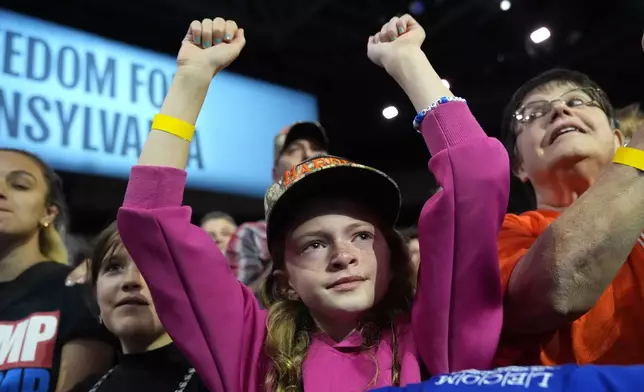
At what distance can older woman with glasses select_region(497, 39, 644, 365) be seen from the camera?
2.29ft

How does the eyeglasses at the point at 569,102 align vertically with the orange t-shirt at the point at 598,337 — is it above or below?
above

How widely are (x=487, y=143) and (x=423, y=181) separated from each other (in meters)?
2.93

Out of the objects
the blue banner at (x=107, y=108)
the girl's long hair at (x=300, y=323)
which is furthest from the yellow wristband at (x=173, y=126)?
the blue banner at (x=107, y=108)

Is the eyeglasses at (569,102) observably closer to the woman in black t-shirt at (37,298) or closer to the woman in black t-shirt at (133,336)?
the woman in black t-shirt at (133,336)

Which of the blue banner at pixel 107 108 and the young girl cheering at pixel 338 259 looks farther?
the blue banner at pixel 107 108

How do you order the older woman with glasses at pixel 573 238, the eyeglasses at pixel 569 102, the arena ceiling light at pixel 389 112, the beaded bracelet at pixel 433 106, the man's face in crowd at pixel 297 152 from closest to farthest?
the older woman with glasses at pixel 573 238
the beaded bracelet at pixel 433 106
the eyeglasses at pixel 569 102
the man's face in crowd at pixel 297 152
the arena ceiling light at pixel 389 112

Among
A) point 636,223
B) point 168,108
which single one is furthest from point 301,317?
point 636,223

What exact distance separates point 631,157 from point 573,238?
12cm

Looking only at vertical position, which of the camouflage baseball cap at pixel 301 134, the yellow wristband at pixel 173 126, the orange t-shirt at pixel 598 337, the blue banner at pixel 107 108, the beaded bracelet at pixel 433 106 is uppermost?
the blue banner at pixel 107 108

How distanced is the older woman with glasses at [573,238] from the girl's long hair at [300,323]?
155 mm

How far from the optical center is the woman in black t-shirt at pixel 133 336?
1.16 meters

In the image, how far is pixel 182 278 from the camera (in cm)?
86

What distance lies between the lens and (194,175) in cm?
315

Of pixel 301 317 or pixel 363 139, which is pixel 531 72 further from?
pixel 301 317
